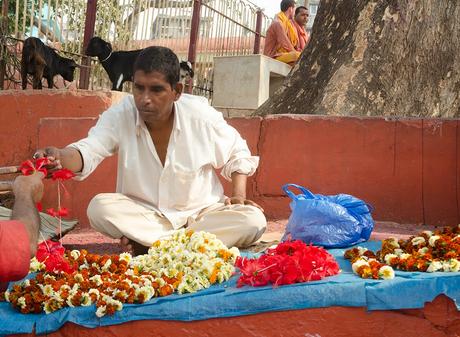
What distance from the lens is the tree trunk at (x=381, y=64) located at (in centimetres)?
691

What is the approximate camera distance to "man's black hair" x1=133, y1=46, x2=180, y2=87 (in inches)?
162

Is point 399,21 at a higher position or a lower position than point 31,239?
higher

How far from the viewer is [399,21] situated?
712cm

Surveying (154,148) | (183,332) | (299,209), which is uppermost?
(154,148)

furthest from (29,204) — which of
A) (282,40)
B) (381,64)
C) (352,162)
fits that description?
(282,40)

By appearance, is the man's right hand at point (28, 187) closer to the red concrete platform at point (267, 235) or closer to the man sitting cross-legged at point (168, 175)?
the man sitting cross-legged at point (168, 175)

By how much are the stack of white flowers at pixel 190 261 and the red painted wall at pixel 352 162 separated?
229cm

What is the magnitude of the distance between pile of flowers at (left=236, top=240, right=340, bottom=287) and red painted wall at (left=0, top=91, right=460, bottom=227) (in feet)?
8.29

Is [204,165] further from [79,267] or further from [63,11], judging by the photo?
[63,11]

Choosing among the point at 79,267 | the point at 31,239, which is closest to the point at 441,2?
the point at 79,267

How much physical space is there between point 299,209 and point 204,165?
65 centimetres

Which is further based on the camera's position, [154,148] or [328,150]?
[328,150]

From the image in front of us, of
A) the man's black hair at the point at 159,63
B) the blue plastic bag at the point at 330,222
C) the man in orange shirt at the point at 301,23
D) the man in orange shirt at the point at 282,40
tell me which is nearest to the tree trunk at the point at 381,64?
the blue plastic bag at the point at 330,222

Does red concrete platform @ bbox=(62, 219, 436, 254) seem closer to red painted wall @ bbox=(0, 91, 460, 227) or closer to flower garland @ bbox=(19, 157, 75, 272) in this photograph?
red painted wall @ bbox=(0, 91, 460, 227)
